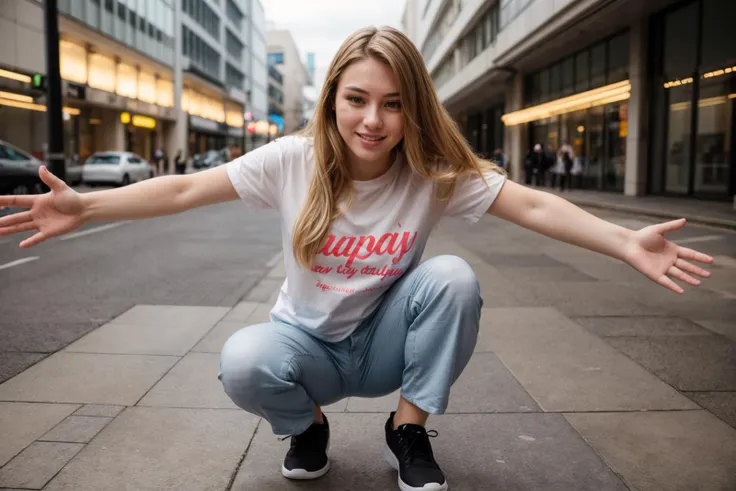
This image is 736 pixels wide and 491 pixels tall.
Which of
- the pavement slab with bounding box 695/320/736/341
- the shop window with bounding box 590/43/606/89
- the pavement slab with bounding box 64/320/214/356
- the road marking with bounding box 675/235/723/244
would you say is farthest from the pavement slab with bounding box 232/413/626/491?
the shop window with bounding box 590/43/606/89

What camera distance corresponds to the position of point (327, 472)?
8.54 ft

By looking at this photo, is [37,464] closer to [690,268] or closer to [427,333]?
[427,333]

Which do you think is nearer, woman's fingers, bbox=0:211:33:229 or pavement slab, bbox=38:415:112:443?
woman's fingers, bbox=0:211:33:229

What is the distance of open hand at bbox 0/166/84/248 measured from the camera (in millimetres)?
2281

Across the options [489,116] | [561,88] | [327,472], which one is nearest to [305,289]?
[327,472]

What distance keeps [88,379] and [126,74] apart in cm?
3614

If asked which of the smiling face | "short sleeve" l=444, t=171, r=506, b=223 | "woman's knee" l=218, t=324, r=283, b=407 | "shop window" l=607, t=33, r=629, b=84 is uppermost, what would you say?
"shop window" l=607, t=33, r=629, b=84

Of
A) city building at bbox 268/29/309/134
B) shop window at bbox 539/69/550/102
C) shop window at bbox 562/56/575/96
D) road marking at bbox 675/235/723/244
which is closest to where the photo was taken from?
road marking at bbox 675/235/723/244

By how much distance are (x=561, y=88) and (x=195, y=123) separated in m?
31.7

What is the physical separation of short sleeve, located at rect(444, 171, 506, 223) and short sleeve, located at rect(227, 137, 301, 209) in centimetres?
61

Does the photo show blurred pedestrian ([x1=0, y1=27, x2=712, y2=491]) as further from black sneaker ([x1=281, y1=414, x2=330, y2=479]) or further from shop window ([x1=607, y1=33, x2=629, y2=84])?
shop window ([x1=607, y1=33, x2=629, y2=84])

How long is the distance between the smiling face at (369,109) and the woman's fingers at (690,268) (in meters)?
1.01

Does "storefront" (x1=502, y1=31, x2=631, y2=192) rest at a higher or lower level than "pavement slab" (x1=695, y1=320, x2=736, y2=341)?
higher

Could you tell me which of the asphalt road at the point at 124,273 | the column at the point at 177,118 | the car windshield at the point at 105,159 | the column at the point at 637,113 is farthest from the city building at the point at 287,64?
the asphalt road at the point at 124,273
